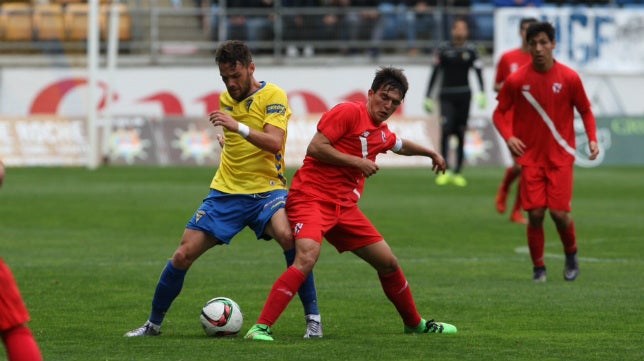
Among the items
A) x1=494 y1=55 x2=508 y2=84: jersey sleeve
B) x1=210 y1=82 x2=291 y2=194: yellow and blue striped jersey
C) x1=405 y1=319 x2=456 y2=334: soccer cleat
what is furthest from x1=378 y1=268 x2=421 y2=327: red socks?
x1=494 y1=55 x2=508 y2=84: jersey sleeve

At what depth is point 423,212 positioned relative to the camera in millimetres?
18359

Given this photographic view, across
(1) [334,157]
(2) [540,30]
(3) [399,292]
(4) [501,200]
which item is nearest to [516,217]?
(4) [501,200]

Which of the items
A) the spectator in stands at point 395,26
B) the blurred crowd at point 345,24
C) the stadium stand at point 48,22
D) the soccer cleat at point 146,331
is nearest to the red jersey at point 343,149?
the soccer cleat at point 146,331

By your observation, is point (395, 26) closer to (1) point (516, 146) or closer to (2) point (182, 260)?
(1) point (516, 146)

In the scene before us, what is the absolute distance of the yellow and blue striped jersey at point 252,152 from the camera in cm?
847

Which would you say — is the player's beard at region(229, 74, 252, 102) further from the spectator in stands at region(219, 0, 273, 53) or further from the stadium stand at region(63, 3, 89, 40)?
the stadium stand at region(63, 3, 89, 40)

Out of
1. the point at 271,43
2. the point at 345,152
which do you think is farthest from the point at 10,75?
the point at 345,152

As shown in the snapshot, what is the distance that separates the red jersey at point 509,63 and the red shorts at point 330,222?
23.2 feet

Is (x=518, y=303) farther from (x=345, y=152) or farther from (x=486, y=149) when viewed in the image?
(x=486, y=149)

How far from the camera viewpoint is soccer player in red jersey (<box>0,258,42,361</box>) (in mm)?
5727

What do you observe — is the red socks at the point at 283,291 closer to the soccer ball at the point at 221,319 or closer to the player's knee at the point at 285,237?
the player's knee at the point at 285,237

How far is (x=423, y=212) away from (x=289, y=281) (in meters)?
10.4

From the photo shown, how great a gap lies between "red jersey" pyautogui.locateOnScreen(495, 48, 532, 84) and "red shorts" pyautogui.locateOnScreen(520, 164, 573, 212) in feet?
13.3

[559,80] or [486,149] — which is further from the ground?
[559,80]
